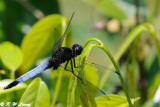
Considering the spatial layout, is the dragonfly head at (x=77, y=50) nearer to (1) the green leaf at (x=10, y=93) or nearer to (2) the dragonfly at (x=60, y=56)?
(2) the dragonfly at (x=60, y=56)

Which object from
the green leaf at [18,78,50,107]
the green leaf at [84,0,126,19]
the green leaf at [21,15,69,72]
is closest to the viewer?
the green leaf at [18,78,50,107]

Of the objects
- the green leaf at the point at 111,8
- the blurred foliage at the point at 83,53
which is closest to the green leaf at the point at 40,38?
the blurred foliage at the point at 83,53

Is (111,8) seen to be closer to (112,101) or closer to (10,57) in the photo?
(10,57)

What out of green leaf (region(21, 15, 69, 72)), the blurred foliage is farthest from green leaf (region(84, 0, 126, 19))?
green leaf (region(21, 15, 69, 72))

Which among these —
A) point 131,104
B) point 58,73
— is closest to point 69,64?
point 58,73

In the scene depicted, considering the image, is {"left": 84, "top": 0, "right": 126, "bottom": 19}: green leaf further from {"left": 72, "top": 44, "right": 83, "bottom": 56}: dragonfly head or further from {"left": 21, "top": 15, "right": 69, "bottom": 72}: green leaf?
{"left": 72, "top": 44, "right": 83, "bottom": 56}: dragonfly head

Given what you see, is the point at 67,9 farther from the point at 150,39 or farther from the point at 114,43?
the point at 150,39

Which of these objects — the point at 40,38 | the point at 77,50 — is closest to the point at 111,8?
the point at 40,38
